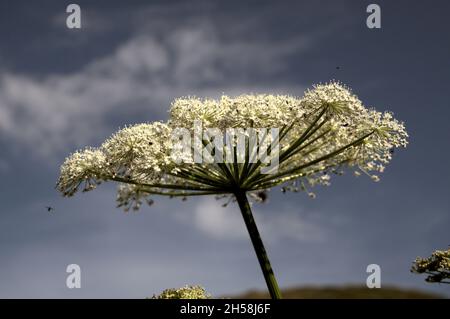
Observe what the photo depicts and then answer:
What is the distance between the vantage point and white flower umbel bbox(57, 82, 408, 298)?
14133 mm

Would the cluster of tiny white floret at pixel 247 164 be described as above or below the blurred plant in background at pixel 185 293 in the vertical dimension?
above

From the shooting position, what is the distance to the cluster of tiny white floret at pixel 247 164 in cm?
1417

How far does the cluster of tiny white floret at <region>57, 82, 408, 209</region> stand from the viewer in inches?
558

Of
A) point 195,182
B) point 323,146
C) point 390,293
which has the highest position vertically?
point 323,146

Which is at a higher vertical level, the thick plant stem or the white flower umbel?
the white flower umbel

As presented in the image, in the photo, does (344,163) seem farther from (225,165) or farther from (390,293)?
(390,293)

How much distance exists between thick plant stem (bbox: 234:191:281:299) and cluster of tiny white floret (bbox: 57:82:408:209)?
618mm

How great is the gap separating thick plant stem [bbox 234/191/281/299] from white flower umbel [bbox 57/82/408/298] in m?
0.03

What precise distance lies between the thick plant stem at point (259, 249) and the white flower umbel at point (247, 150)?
3 cm

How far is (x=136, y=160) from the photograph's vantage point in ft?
47.0

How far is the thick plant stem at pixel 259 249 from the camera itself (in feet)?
46.3
